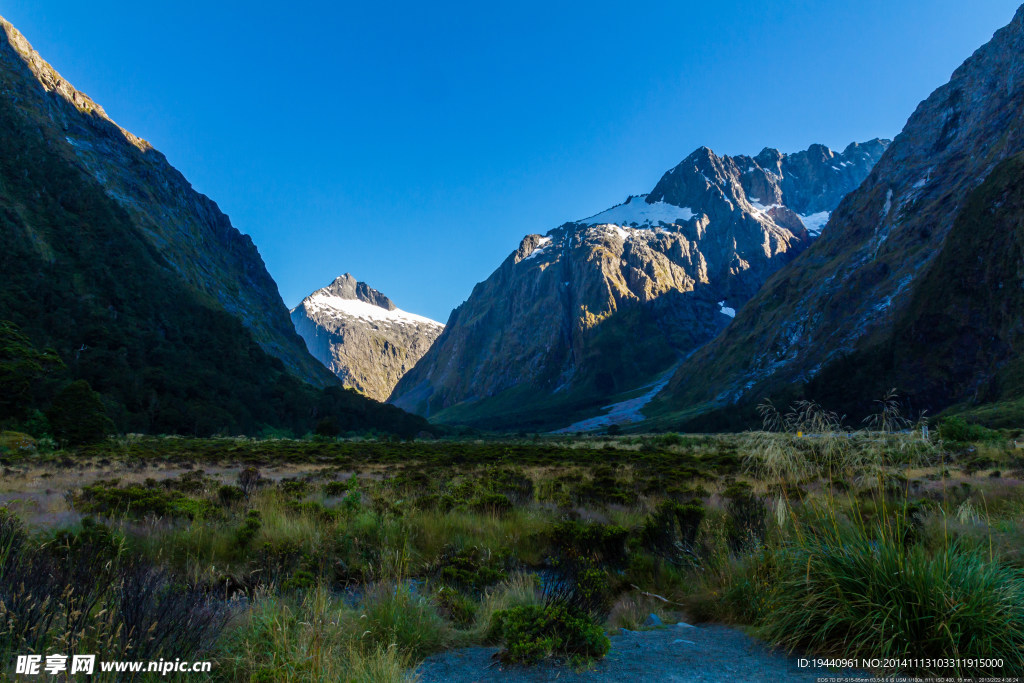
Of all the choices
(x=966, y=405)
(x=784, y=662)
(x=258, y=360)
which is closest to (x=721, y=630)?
(x=784, y=662)

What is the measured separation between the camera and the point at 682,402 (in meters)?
143

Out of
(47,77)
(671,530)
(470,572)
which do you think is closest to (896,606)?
(671,530)

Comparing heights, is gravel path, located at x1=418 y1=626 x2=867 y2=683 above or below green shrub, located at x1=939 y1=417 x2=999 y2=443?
above

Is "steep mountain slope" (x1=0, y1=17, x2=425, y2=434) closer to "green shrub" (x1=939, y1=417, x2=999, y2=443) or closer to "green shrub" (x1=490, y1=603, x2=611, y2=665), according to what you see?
"green shrub" (x1=490, y1=603, x2=611, y2=665)

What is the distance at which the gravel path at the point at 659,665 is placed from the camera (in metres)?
3.72

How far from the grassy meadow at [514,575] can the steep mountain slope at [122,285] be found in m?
55.6

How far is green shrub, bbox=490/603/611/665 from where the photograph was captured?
402cm

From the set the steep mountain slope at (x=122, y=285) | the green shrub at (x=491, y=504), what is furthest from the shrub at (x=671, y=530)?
the steep mountain slope at (x=122, y=285)

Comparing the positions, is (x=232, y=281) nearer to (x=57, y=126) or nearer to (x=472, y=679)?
(x=57, y=126)

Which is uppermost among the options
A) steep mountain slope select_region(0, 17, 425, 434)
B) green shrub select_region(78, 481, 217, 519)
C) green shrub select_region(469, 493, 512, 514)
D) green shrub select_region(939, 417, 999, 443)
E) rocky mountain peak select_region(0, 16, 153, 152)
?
rocky mountain peak select_region(0, 16, 153, 152)

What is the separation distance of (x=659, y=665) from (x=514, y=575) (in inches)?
101

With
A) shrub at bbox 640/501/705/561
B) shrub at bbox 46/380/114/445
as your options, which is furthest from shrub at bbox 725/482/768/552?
shrub at bbox 46/380/114/445

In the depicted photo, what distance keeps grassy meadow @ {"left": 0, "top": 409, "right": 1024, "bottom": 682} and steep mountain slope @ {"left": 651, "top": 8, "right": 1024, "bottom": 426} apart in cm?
6804

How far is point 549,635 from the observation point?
4.20 metres
